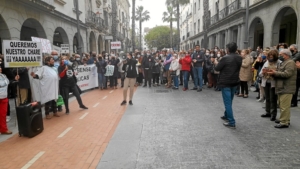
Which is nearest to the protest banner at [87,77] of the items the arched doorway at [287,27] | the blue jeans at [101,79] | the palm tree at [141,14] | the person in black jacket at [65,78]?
the blue jeans at [101,79]

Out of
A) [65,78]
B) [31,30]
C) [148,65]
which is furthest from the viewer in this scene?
[31,30]

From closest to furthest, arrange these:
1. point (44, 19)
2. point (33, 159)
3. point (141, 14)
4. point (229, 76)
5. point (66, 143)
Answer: point (33, 159) < point (66, 143) < point (229, 76) < point (44, 19) < point (141, 14)

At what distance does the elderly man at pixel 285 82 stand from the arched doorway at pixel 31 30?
498 inches

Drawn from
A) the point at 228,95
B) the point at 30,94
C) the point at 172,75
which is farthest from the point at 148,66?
the point at 228,95

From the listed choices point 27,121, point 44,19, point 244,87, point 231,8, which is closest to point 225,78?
point 244,87

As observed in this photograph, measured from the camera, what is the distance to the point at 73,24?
18.4 metres

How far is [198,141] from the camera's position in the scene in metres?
4.69

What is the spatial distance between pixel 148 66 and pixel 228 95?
7316 millimetres

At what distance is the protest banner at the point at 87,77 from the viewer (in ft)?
36.8

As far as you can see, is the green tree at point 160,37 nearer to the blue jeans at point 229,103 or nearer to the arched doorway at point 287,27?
the arched doorway at point 287,27

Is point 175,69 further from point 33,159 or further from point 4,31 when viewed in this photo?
point 33,159

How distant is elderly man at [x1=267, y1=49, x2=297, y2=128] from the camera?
521 cm

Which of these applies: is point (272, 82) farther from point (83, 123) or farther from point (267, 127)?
point (83, 123)

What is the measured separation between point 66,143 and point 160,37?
6811 cm
